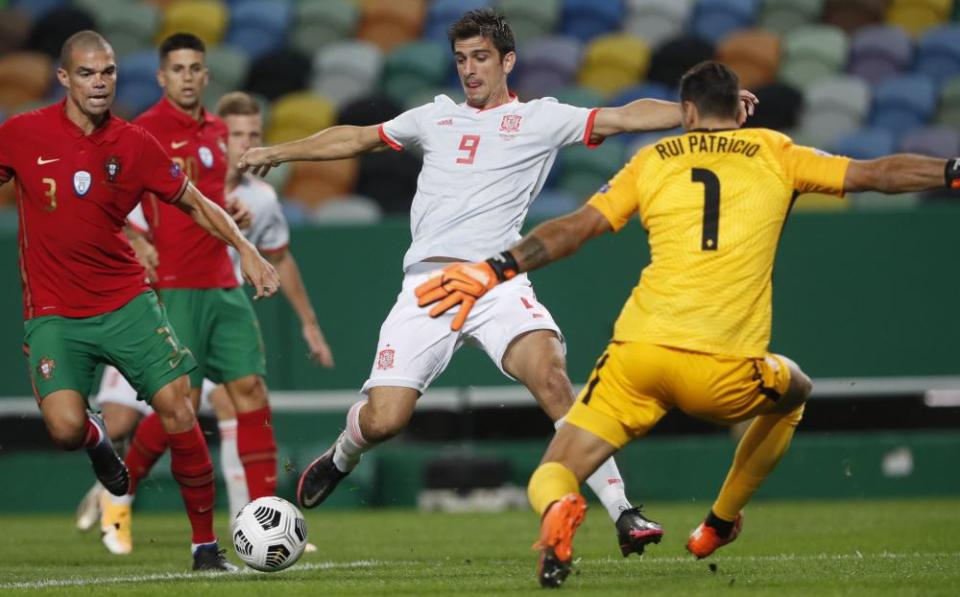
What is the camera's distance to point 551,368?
816 centimetres

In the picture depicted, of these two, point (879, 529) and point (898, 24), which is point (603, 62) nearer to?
point (898, 24)

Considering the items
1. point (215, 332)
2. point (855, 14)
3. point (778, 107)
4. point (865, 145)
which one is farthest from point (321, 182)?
point (215, 332)

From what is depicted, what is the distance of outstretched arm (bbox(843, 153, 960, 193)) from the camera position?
6844 millimetres

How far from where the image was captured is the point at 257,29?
19.9 m

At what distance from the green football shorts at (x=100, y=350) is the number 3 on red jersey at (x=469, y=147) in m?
1.81

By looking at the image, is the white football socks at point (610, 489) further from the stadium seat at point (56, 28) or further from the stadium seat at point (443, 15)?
the stadium seat at point (56, 28)

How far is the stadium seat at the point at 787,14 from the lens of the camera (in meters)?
19.3

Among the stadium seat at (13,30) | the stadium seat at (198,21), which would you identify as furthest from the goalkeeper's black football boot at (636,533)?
the stadium seat at (13,30)

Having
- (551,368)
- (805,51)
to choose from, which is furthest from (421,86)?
(551,368)

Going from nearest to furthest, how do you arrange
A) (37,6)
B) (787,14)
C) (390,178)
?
(390,178) < (787,14) < (37,6)

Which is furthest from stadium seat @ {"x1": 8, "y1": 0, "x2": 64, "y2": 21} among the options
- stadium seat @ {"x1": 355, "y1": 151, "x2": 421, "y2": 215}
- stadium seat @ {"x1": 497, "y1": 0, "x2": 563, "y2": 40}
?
stadium seat @ {"x1": 497, "y1": 0, "x2": 563, "y2": 40}

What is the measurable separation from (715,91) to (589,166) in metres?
9.86

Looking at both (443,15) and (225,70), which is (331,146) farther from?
(443,15)

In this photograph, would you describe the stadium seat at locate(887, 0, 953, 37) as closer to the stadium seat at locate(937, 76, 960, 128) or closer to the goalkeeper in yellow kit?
the stadium seat at locate(937, 76, 960, 128)
